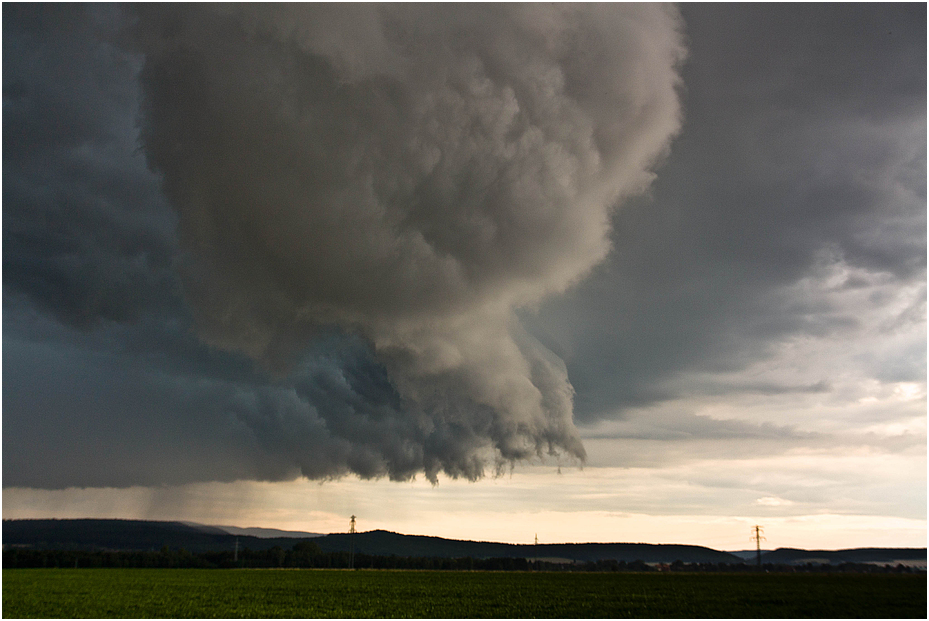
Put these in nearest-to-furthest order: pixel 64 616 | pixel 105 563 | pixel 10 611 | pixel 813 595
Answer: pixel 64 616 < pixel 10 611 < pixel 813 595 < pixel 105 563

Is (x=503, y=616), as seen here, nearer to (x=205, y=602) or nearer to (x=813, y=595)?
(x=205, y=602)

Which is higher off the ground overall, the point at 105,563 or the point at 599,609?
the point at 599,609

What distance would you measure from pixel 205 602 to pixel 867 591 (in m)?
103

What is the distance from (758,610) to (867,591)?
154ft

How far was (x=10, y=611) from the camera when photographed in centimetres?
5922

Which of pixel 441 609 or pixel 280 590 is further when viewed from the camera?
pixel 280 590

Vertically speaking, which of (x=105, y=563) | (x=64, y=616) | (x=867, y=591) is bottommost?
(x=105, y=563)

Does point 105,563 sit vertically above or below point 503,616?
below

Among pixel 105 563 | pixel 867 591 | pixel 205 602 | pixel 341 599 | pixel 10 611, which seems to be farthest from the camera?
pixel 105 563

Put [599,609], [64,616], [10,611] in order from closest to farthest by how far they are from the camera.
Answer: [64,616]
[10,611]
[599,609]

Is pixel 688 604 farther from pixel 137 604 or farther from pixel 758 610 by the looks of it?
pixel 137 604

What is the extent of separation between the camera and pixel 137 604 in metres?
66.2

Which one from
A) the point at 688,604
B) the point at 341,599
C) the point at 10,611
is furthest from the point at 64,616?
the point at 688,604

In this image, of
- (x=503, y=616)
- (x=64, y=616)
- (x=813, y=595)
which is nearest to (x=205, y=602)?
(x=64, y=616)
